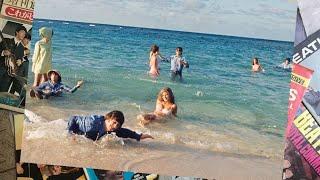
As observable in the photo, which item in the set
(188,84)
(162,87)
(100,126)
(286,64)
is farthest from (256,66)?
(100,126)

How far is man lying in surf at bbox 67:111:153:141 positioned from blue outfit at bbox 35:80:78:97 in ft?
0.47

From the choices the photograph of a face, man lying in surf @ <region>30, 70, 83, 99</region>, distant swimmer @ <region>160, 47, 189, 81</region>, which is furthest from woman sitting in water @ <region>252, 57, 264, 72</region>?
man lying in surf @ <region>30, 70, 83, 99</region>

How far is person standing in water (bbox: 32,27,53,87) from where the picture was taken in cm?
238

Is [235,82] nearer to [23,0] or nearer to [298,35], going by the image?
[298,35]

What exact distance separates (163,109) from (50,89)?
21.6 inches

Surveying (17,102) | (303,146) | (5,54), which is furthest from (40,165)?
(303,146)

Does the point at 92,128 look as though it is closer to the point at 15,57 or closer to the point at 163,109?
the point at 163,109

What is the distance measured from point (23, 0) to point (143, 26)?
0.59 m

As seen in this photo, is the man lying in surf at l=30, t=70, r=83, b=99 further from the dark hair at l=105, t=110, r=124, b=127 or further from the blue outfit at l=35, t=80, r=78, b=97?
the dark hair at l=105, t=110, r=124, b=127

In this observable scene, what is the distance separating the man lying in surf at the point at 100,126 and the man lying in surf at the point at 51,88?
0.15 metres

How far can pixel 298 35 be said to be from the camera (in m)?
2.29

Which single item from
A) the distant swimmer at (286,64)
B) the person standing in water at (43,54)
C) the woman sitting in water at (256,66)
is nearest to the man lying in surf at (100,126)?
the person standing in water at (43,54)

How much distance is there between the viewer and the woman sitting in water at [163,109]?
2342 millimetres

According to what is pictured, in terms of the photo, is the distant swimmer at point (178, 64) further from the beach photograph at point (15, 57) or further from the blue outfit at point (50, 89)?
the beach photograph at point (15, 57)
